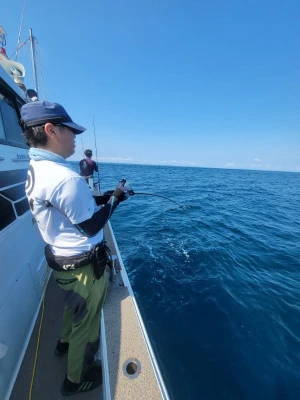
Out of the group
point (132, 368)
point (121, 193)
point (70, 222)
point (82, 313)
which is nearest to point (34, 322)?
point (82, 313)

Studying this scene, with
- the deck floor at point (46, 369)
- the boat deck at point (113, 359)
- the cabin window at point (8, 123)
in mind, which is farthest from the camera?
the cabin window at point (8, 123)

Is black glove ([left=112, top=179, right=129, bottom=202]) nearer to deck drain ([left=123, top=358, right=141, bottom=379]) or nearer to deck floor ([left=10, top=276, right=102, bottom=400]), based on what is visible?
deck drain ([left=123, top=358, right=141, bottom=379])

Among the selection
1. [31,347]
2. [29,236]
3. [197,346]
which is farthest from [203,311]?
[29,236]

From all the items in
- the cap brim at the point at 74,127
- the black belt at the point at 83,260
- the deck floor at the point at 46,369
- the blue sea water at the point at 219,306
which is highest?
the cap brim at the point at 74,127

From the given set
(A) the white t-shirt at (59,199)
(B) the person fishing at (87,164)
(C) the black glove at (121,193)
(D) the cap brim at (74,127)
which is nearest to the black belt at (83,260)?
(A) the white t-shirt at (59,199)

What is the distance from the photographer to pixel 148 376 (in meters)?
1.58

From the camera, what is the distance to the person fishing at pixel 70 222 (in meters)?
1.41

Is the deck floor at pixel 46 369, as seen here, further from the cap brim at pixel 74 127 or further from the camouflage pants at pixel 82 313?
the cap brim at pixel 74 127

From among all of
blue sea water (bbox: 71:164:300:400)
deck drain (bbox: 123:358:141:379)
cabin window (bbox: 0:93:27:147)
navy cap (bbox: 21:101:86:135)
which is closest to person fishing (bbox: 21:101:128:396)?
navy cap (bbox: 21:101:86:135)

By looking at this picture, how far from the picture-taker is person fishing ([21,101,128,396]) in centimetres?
141

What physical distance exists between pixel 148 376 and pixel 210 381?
1.85 m

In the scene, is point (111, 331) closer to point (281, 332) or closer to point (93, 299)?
point (93, 299)

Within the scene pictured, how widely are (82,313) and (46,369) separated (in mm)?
1081

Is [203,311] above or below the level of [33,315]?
below
